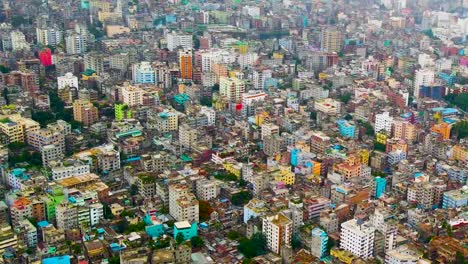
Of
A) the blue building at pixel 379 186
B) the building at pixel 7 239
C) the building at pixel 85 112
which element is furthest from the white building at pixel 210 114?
the building at pixel 7 239

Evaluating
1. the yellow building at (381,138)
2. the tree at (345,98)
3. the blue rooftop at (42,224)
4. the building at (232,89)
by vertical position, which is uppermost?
the building at (232,89)

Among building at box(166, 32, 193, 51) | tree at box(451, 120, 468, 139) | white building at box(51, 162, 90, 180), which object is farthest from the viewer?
building at box(166, 32, 193, 51)

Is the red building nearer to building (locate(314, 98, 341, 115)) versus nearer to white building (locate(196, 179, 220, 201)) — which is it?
building (locate(314, 98, 341, 115))

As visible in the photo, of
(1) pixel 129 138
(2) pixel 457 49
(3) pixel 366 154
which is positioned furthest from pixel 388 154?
(2) pixel 457 49

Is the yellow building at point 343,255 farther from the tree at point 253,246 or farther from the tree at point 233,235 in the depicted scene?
the tree at point 233,235

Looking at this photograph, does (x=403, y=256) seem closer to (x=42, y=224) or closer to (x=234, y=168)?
(x=234, y=168)

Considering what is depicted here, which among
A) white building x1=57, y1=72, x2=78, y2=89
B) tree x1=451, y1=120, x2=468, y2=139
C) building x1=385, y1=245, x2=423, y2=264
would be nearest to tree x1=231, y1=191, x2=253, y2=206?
building x1=385, y1=245, x2=423, y2=264
